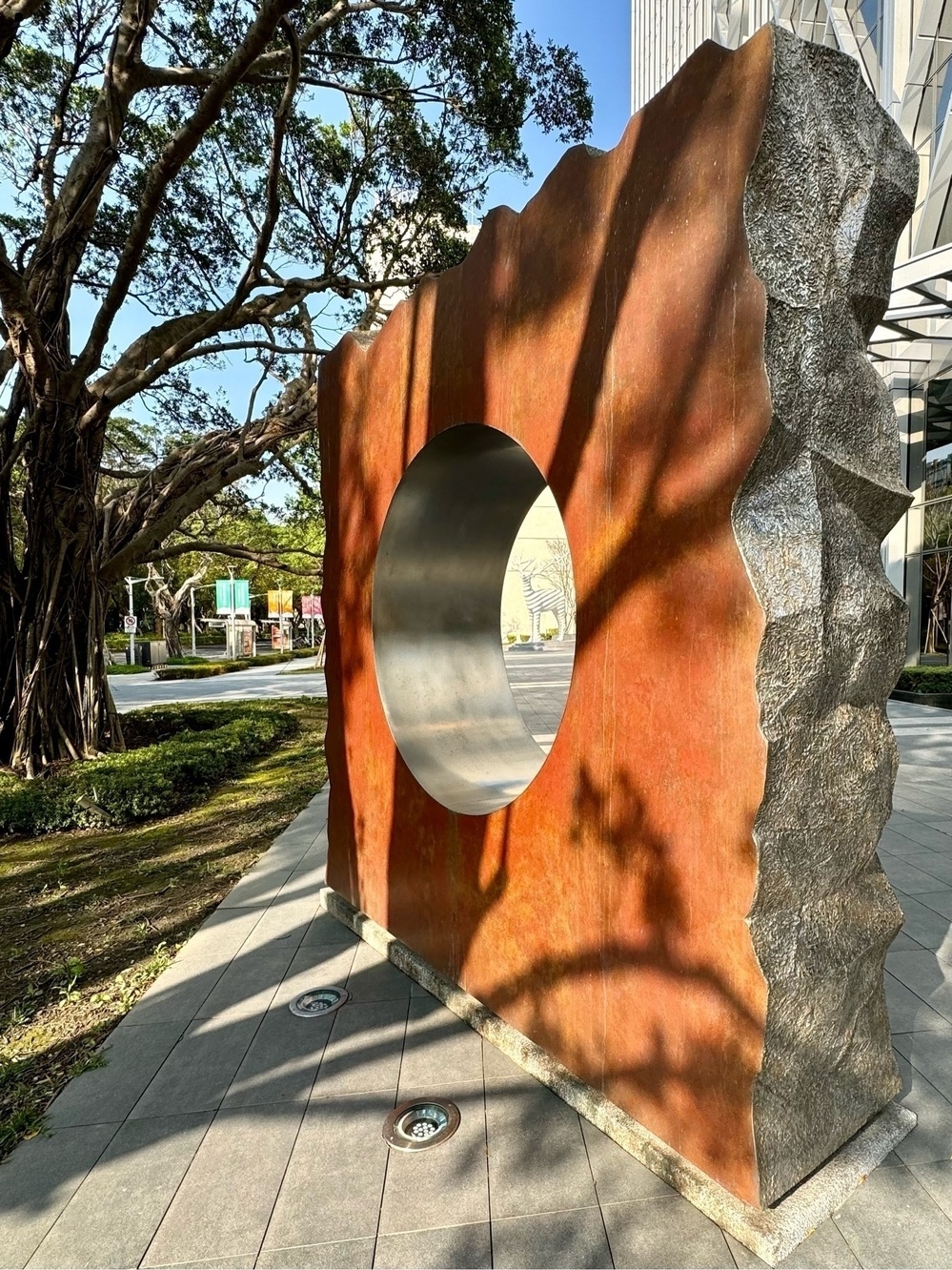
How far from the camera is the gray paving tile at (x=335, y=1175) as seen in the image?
7.20ft

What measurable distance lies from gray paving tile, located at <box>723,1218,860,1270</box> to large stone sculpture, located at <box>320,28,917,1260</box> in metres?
0.04

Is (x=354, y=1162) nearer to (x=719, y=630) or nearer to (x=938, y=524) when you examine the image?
(x=719, y=630)

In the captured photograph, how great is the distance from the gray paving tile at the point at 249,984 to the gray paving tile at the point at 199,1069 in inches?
3.0

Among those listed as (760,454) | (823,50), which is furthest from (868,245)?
(760,454)

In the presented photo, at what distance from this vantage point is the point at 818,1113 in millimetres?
2285

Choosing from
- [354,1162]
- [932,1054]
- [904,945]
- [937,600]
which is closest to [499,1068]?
[354,1162]

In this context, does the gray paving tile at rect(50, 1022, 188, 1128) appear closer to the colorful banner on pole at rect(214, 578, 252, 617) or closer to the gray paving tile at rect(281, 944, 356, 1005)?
the gray paving tile at rect(281, 944, 356, 1005)

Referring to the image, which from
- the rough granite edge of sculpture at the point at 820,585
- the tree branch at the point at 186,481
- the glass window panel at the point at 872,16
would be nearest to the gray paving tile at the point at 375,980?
the rough granite edge of sculpture at the point at 820,585

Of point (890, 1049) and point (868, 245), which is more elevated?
point (868, 245)

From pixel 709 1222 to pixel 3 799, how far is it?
695 centimetres

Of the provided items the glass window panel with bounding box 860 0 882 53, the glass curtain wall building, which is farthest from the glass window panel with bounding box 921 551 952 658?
the glass window panel with bounding box 860 0 882 53

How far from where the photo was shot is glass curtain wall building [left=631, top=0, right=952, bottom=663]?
1309cm

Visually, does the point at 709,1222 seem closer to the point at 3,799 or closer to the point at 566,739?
the point at 566,739

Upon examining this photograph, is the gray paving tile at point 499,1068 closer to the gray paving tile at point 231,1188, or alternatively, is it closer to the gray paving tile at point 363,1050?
the gray paving tile at point 363,1050
